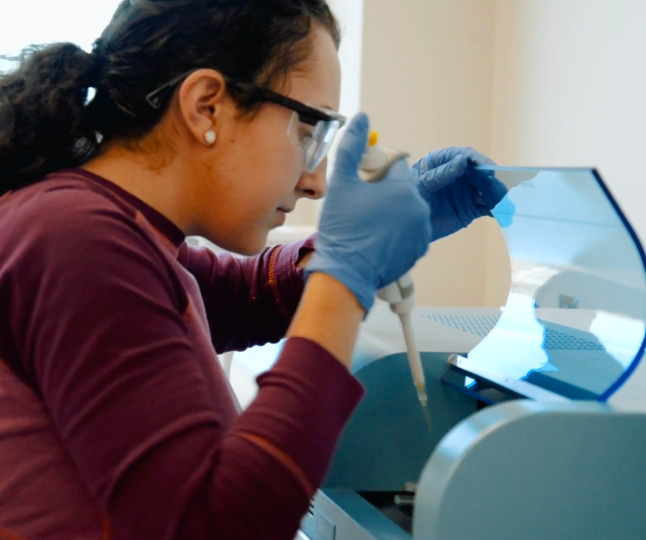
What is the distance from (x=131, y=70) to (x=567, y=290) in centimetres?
50

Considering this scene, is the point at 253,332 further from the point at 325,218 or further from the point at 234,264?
the point at 325,218

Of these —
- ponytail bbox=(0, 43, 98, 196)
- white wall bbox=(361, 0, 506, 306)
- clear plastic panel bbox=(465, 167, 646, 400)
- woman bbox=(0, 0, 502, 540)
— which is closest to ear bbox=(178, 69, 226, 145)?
woman bbox=(0, 0, 502, 540)

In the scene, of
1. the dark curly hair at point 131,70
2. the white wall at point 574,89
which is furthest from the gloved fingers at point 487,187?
the white wall at point 574,89

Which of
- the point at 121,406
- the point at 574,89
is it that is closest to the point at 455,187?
the point at 121,406

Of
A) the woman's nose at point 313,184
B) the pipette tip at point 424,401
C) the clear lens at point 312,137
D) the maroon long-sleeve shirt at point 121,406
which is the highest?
the clear lens at point 312,137

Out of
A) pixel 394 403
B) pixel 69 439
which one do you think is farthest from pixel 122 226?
pixel 394 403

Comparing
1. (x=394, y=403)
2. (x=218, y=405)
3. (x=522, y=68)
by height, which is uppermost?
(x=522, y=68)

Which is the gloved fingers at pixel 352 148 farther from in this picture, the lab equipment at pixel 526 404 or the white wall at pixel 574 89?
the white wall at pixel 574 89

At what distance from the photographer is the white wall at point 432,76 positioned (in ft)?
6.10

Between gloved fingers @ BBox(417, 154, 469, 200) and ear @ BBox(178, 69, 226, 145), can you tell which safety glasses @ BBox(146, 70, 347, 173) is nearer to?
ear @ BBox(178, 69, 226, 145)

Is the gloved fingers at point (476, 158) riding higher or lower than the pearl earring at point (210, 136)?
lower

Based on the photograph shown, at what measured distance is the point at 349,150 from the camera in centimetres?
67

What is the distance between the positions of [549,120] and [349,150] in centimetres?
106

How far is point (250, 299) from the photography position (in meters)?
1.02
